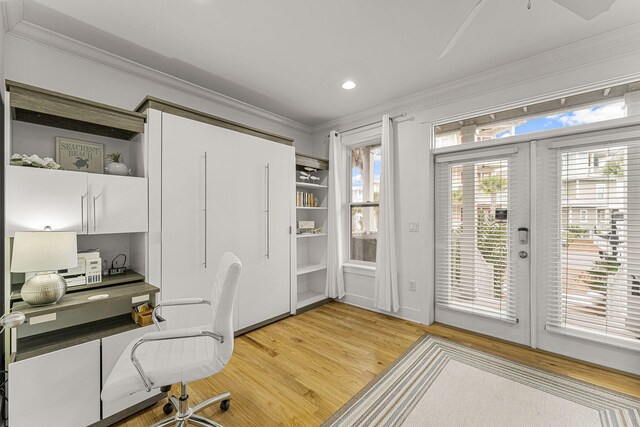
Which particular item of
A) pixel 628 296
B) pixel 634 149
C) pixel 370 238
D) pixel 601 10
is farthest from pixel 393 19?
pixel 628 296

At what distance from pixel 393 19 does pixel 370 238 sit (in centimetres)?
267

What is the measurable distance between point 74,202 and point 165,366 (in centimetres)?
135

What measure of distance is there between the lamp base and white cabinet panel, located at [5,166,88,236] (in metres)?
0.36

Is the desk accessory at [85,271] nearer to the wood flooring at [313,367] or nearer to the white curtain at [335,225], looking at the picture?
→ the wood flooring at [313,367]

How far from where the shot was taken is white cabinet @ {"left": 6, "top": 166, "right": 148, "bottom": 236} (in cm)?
174

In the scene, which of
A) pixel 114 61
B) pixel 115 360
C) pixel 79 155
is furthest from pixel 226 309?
pixel 114 61

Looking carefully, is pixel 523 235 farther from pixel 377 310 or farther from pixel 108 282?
pixel 108 282

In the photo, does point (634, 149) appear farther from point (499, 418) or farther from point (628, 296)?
point (499, 418)

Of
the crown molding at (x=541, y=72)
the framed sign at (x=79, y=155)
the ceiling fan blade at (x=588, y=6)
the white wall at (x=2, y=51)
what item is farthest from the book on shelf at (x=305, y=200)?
the ceiling fan blade at (x=588, y=6)

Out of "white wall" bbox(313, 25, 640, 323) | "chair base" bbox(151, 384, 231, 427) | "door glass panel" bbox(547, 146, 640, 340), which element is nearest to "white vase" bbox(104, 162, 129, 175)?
"chair base" bbox(151, 384, 231, 427)

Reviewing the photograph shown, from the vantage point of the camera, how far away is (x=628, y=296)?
7.54 feet

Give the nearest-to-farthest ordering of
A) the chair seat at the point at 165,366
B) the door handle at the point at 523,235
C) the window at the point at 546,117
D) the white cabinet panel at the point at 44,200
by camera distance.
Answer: the chair seat at the point at 165,366
the white cabinet panel at the point at 44,200
the window at the point at 546,117
the door handle at the point at 523,235

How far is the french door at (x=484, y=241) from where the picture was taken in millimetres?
2820

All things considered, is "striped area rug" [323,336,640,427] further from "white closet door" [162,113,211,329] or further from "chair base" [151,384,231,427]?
"white closet door" [162,113,211,329]
